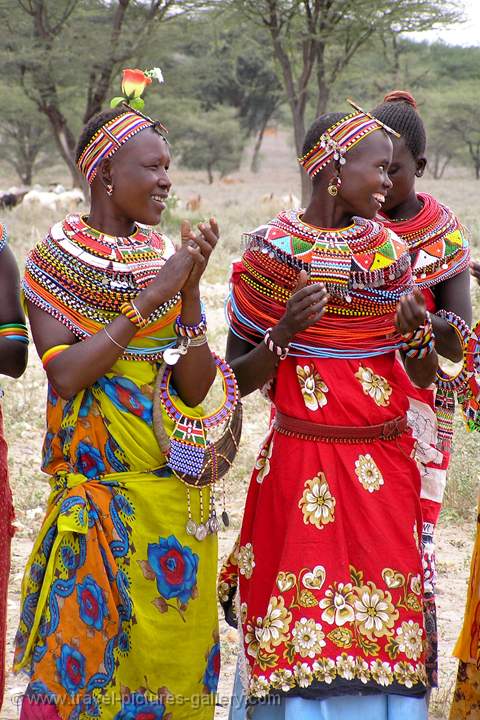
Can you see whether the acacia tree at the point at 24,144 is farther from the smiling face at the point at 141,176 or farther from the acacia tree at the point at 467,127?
the smiling face at the point at 141,176

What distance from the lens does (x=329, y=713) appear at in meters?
2.82

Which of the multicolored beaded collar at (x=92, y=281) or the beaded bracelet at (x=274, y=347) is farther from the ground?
the multicolored beaded collar at (x=92, y=281)

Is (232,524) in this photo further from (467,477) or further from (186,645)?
(186,645)

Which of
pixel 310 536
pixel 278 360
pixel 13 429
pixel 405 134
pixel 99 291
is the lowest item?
pixel 13 429

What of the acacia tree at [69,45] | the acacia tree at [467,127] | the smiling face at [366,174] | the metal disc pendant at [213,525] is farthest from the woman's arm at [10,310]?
the acacia tree at [467,127]

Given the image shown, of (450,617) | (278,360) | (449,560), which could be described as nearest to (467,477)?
(449,560)

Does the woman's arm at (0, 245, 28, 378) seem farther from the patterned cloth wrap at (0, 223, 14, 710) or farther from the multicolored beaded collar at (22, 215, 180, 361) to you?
the multicolored beaded collar at (22, 215, 180, 361)

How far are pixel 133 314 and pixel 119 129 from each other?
575 millimetres

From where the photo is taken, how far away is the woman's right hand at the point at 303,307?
9.22 feet

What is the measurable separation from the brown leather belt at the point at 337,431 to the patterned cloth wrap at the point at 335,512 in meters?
0.02

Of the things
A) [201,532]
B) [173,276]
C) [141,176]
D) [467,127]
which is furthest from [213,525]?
[467,127]

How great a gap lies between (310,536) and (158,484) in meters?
0.47

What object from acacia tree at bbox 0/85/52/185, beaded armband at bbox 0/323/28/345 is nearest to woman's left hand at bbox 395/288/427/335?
beaded armband at bbox 0/323/28/345

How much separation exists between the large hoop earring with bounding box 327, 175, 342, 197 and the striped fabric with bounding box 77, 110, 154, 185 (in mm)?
561
